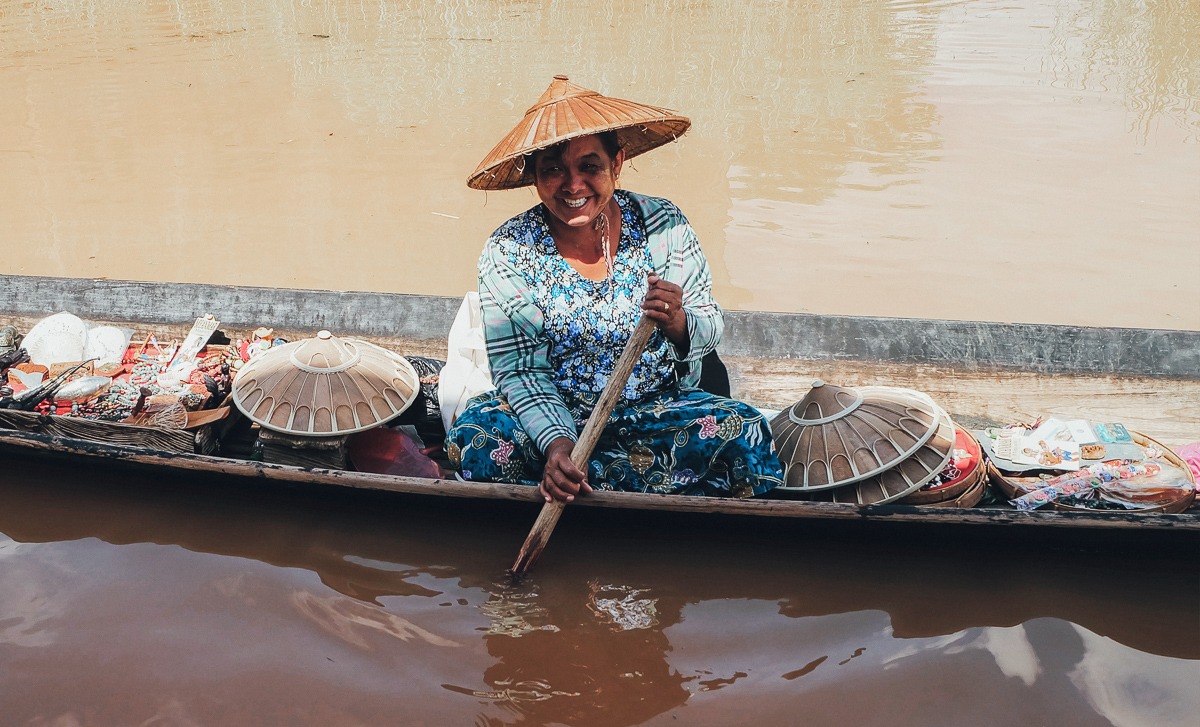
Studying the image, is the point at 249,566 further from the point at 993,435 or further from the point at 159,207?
the point at 159,207

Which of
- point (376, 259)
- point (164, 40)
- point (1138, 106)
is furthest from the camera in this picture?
point (164, 40)

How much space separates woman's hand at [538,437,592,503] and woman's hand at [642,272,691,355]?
1.18 ft

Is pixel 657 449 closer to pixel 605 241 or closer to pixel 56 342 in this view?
pixel 605 241

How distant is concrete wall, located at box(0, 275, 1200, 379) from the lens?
3.24 m

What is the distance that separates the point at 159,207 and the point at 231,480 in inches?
175

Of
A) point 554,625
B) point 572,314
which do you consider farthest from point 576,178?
point 554,625

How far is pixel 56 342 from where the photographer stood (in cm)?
326

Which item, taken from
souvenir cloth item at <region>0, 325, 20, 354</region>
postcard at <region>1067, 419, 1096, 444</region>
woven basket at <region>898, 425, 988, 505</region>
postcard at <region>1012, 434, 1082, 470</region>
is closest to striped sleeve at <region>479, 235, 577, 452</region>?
woven basket at <region>898, 425, 988, 505</region>

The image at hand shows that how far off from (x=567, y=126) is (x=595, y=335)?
1.66ft

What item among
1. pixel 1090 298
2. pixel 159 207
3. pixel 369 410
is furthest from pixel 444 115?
pixel 369 410

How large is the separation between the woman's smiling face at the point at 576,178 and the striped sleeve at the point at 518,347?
178mm

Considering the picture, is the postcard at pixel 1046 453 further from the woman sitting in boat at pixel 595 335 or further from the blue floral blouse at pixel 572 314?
the blue floral blouse at pixel 572 314

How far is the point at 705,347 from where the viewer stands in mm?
2412

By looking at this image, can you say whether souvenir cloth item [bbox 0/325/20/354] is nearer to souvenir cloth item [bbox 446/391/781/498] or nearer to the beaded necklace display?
souvenir cloth item [bbox 446/391/781/498]
